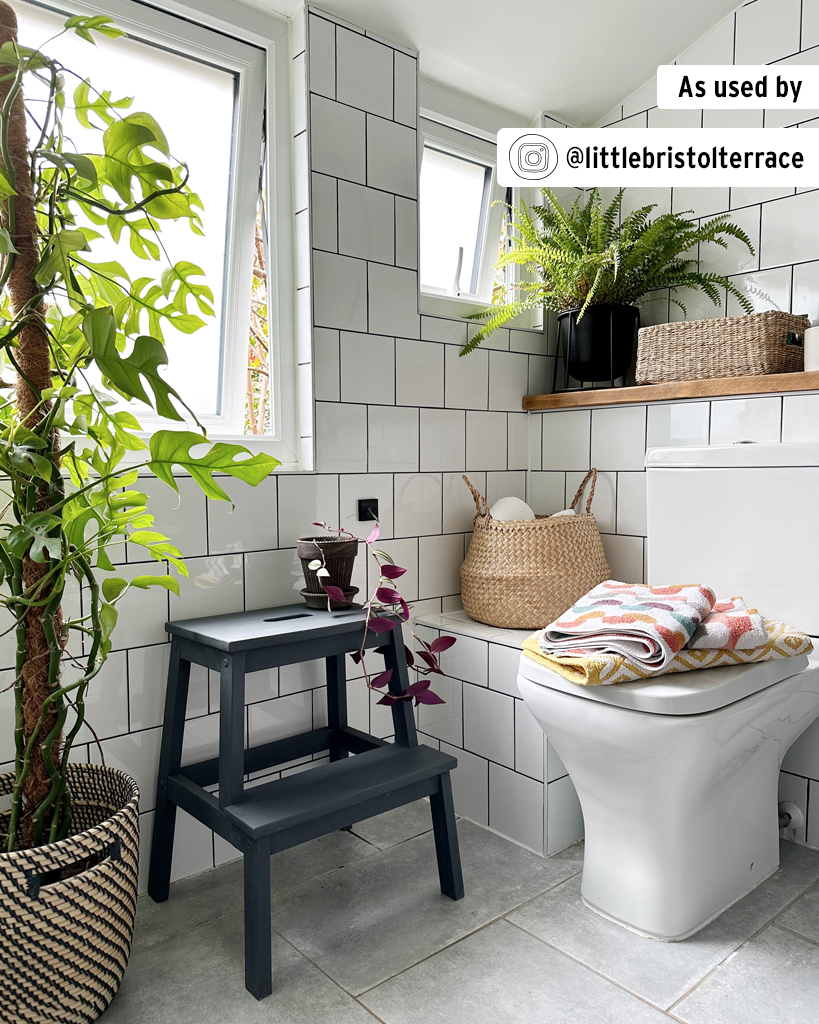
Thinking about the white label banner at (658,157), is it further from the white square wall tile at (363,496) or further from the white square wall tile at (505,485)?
the white square wall tile at (363,496)

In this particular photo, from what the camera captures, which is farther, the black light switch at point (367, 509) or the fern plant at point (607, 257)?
the fern plant at point (607, 257)

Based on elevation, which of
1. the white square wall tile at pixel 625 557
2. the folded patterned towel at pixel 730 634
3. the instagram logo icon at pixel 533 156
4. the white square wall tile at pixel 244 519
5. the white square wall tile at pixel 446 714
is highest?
the instagram logo icon at pixel 533 156

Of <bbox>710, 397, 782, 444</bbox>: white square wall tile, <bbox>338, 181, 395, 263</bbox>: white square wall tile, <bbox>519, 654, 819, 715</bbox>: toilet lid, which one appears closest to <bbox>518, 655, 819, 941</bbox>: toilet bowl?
<bbox>519, 654, 819, 715</bbox>: toilet lid

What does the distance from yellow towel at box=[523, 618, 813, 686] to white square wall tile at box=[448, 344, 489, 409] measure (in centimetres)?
84

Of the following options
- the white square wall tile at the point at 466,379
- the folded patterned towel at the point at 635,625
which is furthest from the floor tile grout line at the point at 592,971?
the white square wall tile at the point at 466,379

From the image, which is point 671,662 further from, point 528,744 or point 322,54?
point 322,54

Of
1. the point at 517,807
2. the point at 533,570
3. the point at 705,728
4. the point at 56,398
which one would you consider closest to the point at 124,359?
the point at 56,398

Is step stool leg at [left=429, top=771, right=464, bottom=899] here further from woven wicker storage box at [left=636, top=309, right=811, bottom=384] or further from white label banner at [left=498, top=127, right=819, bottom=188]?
white label banner at [left=498, top=127, right=819, bottom=188]

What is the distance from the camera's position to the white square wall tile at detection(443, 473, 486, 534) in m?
2.11

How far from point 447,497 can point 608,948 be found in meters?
1.12

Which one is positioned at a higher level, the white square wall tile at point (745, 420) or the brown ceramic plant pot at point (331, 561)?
the white square wall tile at point (745, 420)

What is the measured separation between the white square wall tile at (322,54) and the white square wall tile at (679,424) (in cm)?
110

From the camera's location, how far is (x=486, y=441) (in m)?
2.21

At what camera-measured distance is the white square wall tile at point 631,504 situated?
2.04 m
